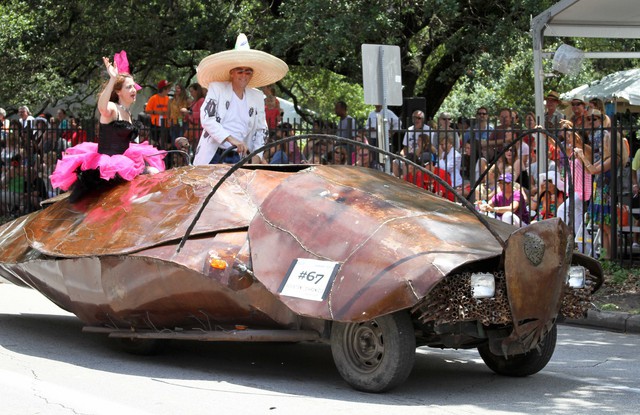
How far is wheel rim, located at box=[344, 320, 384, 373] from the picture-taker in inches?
245

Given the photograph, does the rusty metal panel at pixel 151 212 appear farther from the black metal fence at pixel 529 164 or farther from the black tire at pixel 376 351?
the black metal fence at pixel 529 164

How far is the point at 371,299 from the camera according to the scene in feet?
19.5

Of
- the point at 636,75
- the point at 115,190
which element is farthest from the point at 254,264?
the point at 636,75

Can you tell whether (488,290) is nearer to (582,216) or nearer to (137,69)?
(582,216)

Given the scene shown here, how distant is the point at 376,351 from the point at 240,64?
4.85 meters

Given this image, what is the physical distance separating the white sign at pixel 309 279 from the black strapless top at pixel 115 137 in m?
2.74

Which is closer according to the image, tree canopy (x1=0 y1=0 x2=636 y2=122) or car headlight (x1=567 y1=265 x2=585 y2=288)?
car headlight (x1=567 y1=265 x2=585 y2=288)

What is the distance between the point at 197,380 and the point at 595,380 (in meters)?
2.69

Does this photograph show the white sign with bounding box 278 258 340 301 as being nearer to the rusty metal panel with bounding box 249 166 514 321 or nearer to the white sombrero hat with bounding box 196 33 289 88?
the rusty metal panel with bounding box 249 166 514 321

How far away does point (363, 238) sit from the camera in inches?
246

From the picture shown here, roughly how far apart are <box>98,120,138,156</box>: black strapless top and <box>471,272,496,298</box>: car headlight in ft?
12.1

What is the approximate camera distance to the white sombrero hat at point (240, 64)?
1028cm

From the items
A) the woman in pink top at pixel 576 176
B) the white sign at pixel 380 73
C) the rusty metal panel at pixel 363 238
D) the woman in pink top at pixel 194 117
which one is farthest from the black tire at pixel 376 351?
the woman in pink top at pixel 194 117

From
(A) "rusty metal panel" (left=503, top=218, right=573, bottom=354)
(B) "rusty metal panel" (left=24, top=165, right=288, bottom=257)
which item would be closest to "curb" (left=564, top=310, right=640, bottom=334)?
(A) "rusty metal panel" (left=503, top=218, right=573, bottom=354)
